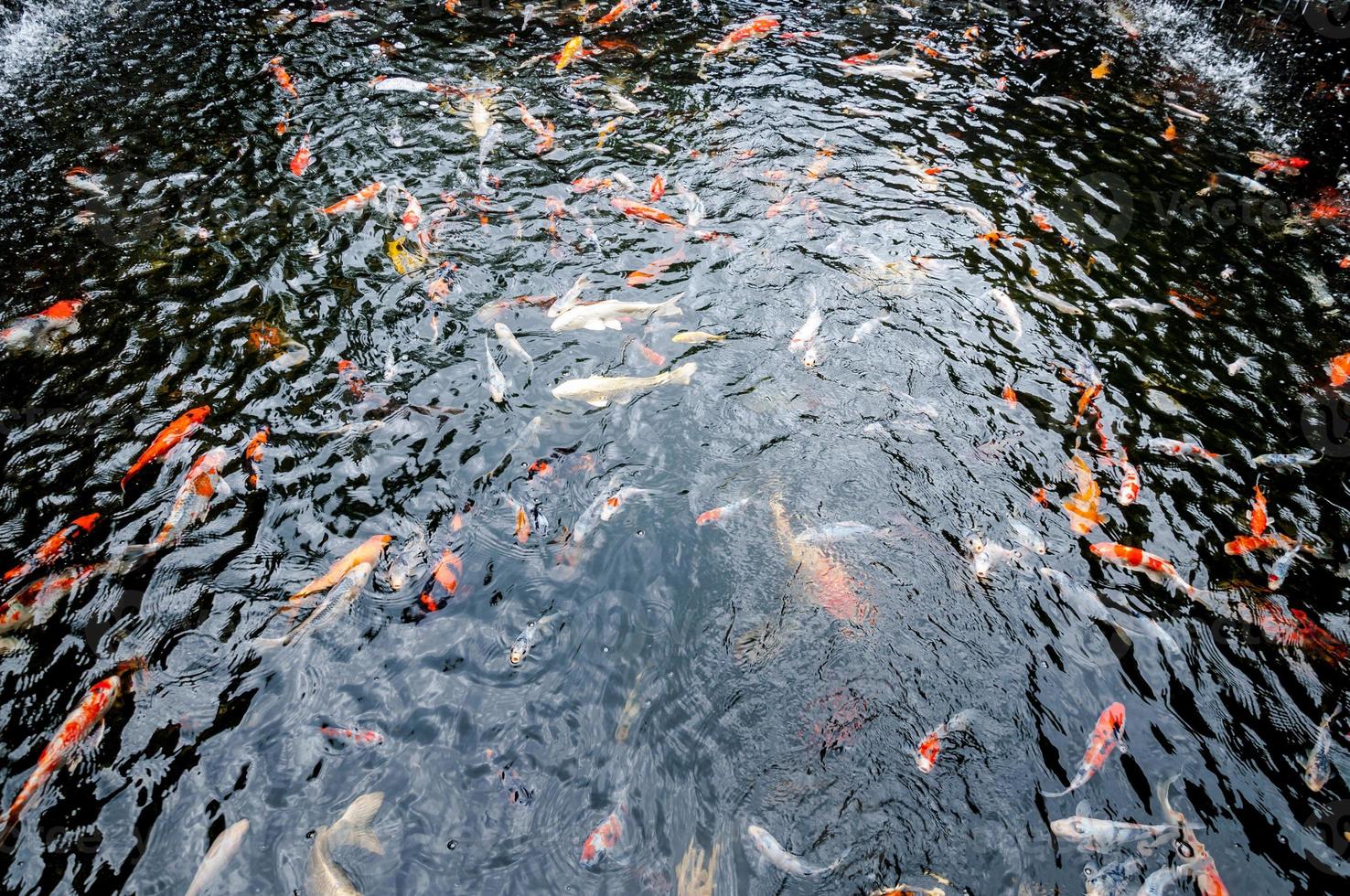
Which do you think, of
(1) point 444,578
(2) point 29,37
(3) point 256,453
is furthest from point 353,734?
(2) point 29,37

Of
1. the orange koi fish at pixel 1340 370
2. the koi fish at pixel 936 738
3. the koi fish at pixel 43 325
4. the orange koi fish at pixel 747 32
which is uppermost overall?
the orange koi fish at pixel 747 32

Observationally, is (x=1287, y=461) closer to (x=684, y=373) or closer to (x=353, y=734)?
(x=684, y=373)

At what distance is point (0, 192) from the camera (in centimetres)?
761

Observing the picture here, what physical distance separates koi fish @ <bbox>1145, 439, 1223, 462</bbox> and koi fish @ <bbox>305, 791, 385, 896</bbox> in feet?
20.7

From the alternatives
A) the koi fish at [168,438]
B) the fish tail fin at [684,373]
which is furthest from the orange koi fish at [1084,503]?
the koi fish at [168,438]

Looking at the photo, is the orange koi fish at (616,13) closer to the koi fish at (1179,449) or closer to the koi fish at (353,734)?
the koi fish at (1179,449)

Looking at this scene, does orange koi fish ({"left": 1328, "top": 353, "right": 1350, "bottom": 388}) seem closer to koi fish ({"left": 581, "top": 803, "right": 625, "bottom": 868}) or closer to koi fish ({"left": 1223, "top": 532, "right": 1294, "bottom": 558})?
koi fish ({"left": 1223, "top": 532, "right": 1294, "bottom": 558})

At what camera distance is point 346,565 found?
4.67 m

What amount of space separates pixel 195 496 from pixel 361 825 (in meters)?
2.80

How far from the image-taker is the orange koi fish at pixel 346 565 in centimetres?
453

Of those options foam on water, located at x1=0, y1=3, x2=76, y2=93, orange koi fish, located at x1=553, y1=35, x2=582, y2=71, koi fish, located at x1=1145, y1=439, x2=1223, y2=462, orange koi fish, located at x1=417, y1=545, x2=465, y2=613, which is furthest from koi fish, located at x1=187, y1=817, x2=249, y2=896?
foam on water, located at x1=0, y1=3, x2=76, y2=93

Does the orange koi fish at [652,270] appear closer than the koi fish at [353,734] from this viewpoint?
No

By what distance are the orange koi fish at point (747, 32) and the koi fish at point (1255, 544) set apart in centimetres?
994

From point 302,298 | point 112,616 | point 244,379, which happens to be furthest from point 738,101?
point 112,616
